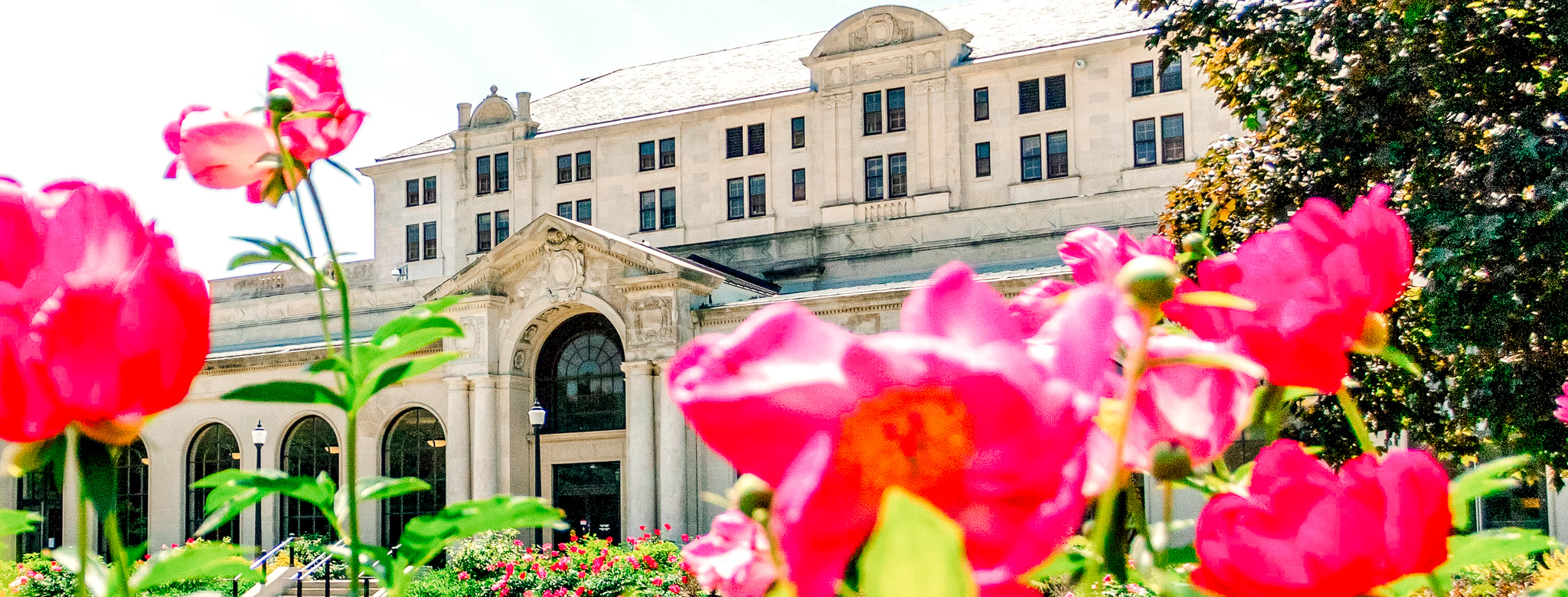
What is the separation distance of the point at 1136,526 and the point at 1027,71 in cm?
3720

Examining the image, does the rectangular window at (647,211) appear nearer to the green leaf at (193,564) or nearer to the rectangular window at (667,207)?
the rectangular window at (667,207)

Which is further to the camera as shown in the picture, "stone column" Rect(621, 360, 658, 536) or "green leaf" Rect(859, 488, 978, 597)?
"stone column" Rect(621, 360, 658, 536)

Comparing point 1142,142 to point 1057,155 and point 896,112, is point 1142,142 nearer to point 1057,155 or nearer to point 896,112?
point 1057,155

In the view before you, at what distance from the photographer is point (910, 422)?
2.64 ft

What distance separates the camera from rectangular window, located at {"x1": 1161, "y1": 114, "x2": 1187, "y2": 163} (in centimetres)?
3484

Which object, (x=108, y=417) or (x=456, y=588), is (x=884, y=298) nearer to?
(x=456, y=588)

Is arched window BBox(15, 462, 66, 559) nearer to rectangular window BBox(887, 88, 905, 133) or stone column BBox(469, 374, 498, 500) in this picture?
stone column BBox(469, 374, 498, 500)

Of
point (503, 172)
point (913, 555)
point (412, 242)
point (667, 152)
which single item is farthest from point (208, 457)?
point (913, 555)

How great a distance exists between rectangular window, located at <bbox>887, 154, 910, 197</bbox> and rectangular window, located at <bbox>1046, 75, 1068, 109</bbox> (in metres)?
4.53

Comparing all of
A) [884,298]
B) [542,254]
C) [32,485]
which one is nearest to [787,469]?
[884,298]

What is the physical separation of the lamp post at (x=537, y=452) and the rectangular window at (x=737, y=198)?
10610mm

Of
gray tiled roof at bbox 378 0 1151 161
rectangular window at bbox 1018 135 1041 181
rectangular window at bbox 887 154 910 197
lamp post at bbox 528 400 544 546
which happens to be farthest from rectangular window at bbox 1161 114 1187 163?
lamp post at bbox 528 400 544 546

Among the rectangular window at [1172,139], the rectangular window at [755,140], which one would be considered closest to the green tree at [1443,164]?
the rectangular window at [1172,139]

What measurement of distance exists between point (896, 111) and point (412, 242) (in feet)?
60.9
